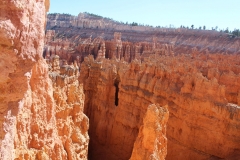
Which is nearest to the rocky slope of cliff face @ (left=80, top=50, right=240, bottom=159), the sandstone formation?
cliff face @ (left=80, top=50, right=240, bottom=159)

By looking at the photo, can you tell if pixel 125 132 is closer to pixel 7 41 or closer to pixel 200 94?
pixel 200 94

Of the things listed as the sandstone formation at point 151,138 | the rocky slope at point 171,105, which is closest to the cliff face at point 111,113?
the rocky slope at point 171,105

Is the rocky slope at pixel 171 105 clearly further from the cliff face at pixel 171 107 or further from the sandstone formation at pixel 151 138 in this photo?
the sandstone formation at pixel 151 138

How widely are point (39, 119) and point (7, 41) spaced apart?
9.00 ft

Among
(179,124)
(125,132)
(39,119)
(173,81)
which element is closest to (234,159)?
(179,124)

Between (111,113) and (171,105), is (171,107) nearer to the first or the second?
(171,105)

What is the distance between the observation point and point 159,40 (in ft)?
161

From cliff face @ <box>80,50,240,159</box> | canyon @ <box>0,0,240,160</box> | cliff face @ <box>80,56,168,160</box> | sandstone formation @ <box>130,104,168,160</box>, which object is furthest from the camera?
cliff face @ <box>80,56,168,160</box>

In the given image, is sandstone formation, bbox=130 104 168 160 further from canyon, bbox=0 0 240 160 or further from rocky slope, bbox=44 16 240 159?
rocky slope, bbox=44 16 240 159

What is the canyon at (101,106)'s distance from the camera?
6.55ft

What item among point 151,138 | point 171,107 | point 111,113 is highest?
point 151,138

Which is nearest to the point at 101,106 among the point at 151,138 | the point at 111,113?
the point at 111,113

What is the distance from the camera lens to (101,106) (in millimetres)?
12703

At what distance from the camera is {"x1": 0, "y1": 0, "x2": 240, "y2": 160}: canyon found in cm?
200
